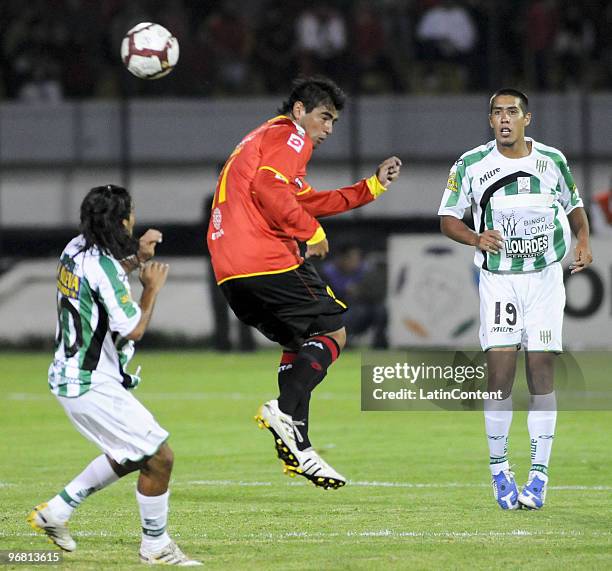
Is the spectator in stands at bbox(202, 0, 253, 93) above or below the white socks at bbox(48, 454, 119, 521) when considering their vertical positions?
above

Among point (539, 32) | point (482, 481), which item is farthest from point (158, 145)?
point (482, 481)

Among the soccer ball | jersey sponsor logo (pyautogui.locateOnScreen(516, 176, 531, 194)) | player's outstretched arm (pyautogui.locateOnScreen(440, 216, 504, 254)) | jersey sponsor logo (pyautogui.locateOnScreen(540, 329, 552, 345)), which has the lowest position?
jersey sponsor logo (pyautogui.locateOnScreen(540, 329, 552, 345))

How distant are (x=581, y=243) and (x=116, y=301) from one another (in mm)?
3168

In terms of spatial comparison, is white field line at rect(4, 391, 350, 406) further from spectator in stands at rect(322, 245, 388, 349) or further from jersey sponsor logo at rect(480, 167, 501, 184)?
jersey sponsor logo at rect(480, 167, 501, 184)

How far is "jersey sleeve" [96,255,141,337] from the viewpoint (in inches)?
227

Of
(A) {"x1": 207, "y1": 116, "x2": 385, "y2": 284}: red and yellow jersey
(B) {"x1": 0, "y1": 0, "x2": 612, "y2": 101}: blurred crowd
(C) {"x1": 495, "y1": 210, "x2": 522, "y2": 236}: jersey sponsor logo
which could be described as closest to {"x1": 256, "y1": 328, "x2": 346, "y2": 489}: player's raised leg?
(A) {"x1": 207, "y1": 116, "x2": 385, "y2": 284}: red and yellow jersey

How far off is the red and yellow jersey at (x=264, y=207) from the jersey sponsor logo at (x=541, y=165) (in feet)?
4.50

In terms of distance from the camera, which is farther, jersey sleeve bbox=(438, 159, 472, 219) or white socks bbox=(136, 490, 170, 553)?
jersey sleeve bbox=(438, 159, 472, 219)

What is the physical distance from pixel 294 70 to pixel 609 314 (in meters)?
6.56

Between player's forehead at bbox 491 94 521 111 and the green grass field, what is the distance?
90.7 inches

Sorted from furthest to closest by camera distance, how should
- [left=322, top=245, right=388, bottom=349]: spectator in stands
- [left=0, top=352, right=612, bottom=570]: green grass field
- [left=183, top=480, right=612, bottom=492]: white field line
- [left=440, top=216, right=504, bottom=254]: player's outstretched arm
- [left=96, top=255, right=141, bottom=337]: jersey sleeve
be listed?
1. [left=322, top=245, right=388, bottom=349]: spectator in stands
2. [left=183, top=480, right=612, bottom=492]: white field line
3. [left=440, top=216, right=504, bottom=254]: player's outstretched arm
4. [left=0, top=352, right=612, bottom=570]: green grass field
5. [left=96, top=255, right=141, bottom=337]: jersey sleeve

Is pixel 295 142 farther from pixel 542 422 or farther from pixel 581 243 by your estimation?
pixel 542 422

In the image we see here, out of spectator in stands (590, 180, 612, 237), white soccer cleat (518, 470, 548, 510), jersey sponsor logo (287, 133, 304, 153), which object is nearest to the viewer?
jersey sponsor logo (287, 133, 304, 153)

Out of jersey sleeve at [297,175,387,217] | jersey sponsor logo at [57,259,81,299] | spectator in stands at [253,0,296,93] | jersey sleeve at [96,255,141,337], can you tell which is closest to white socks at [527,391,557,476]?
jersey sleeve at [297,175,387,217]
